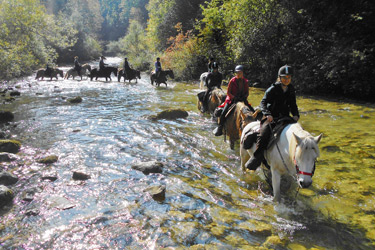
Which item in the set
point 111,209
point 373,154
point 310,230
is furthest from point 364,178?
point 111,209

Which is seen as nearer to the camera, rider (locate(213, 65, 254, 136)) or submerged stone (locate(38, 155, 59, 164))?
submerged stone (locate(38, 155, 59, 164))

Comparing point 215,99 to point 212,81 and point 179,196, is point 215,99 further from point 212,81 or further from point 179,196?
point 179,196

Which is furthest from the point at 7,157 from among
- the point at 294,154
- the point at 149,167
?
the point at 294,154

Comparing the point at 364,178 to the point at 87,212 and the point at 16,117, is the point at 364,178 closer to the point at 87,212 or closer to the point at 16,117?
the point at 87,212

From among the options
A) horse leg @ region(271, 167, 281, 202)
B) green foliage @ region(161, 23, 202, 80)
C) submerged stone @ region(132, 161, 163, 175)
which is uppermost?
green foliage @ region(161, 23, 202, 80)

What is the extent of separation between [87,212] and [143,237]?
1487mm

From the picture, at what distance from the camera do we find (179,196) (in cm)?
579

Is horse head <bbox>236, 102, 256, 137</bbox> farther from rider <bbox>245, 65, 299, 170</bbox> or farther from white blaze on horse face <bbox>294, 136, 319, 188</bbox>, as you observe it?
white blaze on horse face <bbox>294, 136, 319, 188</bbox>

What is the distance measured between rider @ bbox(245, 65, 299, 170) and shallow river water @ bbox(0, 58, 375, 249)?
1184 mm

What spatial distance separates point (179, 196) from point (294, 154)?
2757 mm

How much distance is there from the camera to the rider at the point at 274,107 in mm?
5387

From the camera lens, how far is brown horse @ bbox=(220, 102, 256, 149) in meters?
7.29

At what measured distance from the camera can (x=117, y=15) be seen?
470ft

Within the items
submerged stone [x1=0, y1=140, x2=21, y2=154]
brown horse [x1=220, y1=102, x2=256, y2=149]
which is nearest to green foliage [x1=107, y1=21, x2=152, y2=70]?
submerged stone [x1=0, y1=140, x2=21, y2=154]
